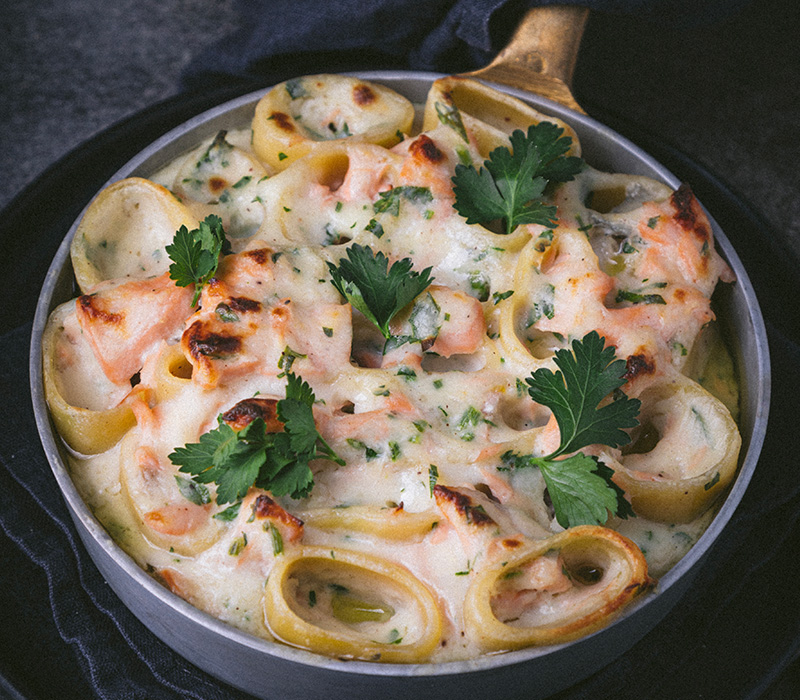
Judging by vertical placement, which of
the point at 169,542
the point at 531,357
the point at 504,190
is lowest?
the point at 169,542

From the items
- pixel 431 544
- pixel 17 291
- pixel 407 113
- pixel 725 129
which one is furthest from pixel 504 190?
pixel 725 129

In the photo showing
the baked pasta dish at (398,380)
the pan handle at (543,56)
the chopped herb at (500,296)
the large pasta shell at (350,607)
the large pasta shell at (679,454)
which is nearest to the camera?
the large pasta shell at (350,607)

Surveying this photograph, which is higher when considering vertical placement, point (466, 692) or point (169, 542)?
point (169, 542)

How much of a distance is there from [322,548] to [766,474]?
119cm

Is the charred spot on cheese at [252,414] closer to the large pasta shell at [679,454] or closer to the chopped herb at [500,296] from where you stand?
the chopped herb at [500,296]

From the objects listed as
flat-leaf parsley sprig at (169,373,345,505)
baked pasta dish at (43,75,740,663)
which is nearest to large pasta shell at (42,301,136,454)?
baked pasta dish at (43,75,740,663)

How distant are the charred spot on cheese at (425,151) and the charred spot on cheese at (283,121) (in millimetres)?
321

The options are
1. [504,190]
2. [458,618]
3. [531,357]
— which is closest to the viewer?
[458,618]

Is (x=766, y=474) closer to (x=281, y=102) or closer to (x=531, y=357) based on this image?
(x=531, y=357)

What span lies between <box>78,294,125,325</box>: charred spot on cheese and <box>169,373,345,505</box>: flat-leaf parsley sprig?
0.38 meters

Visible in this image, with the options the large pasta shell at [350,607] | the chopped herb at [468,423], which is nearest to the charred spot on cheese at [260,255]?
the chopped herb at [468,423]

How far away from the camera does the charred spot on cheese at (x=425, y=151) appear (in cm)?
218

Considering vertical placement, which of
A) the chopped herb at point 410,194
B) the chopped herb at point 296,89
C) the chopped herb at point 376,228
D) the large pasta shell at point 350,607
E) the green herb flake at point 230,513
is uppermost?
the chopped herb at point 296,89

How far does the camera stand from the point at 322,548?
1.71m
